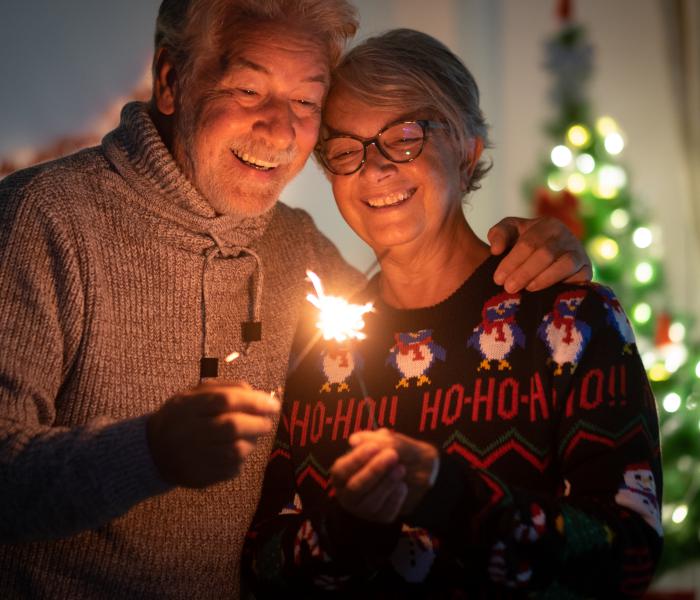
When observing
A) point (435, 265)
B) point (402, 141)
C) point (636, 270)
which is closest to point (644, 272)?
point (636, 270)

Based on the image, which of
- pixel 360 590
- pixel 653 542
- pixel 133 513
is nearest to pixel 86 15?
pixel 133 513

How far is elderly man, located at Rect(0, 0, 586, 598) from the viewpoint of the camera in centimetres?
174

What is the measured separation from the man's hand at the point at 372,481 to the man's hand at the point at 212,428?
Result: 16 cm

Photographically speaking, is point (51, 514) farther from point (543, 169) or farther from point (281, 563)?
point (543, 169)

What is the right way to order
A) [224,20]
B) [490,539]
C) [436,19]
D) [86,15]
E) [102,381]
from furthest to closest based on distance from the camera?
1. [436,19]
2. [86,15]
3. [224,20]
4. [102,381]
5. [490,539]

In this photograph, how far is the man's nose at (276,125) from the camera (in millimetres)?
1908

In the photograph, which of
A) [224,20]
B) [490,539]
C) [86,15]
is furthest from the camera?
[86,15]

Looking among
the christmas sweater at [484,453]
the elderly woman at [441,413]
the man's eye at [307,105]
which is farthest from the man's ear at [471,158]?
the man's eye at [307,105]

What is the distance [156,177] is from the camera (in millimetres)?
1911

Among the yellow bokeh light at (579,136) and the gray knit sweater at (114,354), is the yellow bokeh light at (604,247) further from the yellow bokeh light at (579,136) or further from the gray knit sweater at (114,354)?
the gray knit sweater at (114,354)

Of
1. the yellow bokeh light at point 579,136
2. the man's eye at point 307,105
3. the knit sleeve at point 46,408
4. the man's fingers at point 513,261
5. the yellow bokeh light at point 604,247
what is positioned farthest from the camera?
the yellow bokeh light at point 579,136

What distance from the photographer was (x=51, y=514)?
5.04 feet

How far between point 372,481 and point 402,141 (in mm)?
878

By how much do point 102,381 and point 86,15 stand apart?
2242mm
